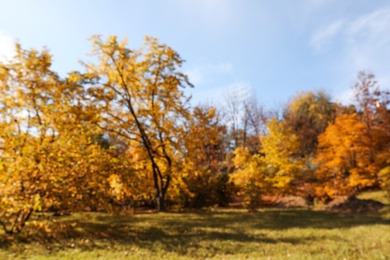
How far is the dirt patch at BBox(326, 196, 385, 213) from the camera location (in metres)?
17.2

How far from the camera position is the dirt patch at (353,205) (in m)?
17.2

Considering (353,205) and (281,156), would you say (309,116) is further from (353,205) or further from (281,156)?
(353,205)

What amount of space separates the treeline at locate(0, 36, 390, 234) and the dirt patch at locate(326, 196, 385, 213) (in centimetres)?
232

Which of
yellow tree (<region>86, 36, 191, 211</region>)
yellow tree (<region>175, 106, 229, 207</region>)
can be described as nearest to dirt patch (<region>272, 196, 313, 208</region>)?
yellow tree (<region>175, 106, 229, 207</region>)

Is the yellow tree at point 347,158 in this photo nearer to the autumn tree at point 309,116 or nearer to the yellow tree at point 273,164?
the yellow tree at point 273,164

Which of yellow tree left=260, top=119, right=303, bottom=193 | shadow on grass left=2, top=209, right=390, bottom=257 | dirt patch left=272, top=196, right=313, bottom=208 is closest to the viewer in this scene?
shadow on grass left=2, top=209, right=390, bottom=257

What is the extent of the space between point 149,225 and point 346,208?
44.7 feet

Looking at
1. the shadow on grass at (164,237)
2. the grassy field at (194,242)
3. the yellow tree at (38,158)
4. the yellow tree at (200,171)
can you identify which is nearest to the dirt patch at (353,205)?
the grassy field at (194,242)

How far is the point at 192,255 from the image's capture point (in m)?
6.86

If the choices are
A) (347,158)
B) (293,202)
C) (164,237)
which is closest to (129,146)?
(164,237)

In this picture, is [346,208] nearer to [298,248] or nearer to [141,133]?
[298,248]

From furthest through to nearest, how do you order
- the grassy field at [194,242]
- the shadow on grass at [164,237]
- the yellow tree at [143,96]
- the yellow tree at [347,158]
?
the yellow tree at [347,158] < the yellow tree at [143,96] < the shadow on grass at [164,237] < the grassy field at [194,242]

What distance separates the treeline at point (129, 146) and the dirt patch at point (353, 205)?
2318mm

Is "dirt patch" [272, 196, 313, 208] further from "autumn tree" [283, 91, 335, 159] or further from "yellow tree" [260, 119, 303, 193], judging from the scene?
"autumn tree" [283, 91, 335, 159]
